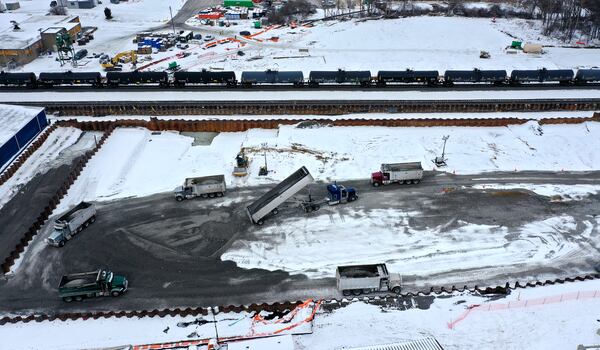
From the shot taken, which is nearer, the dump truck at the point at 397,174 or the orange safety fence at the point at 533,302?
the orange safety fence at the point at 533,302

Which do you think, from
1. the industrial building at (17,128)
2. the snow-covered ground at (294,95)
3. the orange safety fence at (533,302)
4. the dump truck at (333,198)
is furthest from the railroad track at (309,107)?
the orange safety fence at (533,302)

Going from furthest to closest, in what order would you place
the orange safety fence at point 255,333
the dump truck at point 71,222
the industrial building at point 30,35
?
1. the industrial building at point 30,35
2. the dump truck at point 71,222
3. the orange safety fence at point 255,333

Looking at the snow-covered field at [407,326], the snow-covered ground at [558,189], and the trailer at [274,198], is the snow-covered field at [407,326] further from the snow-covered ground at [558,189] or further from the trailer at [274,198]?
the snow-covered ground at [558,189]

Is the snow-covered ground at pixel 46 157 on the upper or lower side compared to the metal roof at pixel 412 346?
lower

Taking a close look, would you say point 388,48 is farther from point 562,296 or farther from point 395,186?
point 562,296

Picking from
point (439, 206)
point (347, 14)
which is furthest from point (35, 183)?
point (347, 14)
